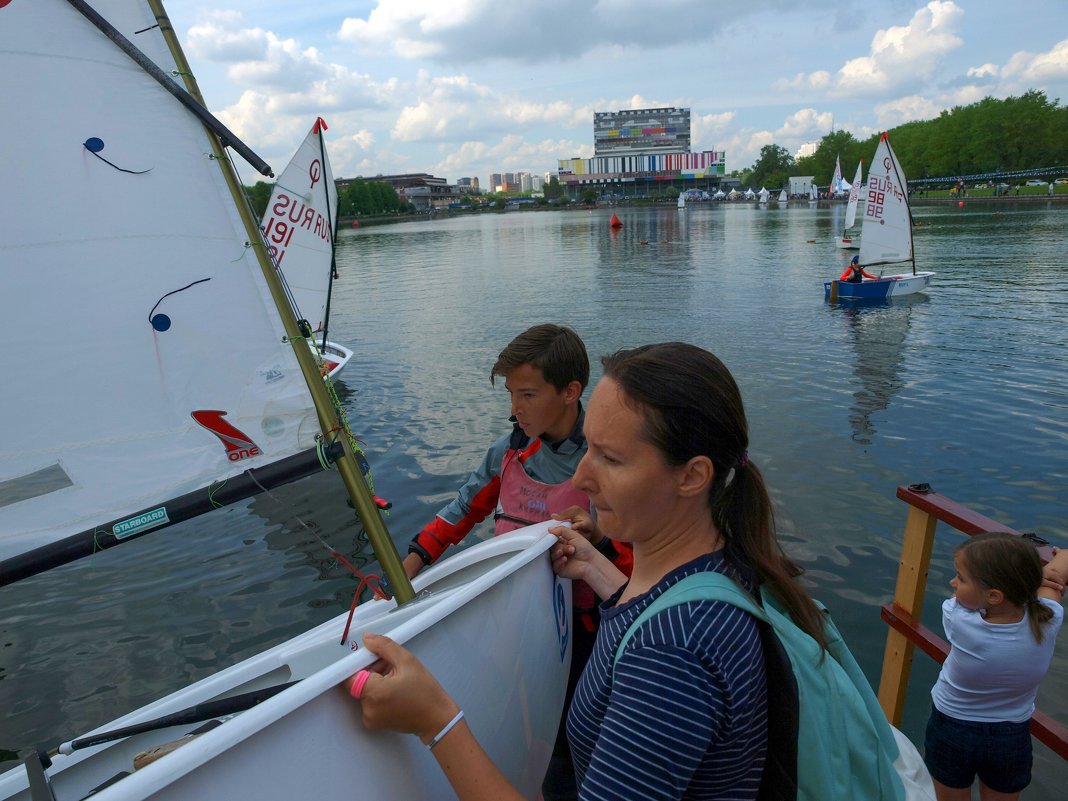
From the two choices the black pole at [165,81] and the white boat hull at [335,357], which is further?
the white boat hull at [335,357]

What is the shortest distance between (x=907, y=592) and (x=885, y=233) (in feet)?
74.6

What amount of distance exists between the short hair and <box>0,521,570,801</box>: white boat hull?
25.9 inches

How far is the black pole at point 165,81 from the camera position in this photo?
2.36 m

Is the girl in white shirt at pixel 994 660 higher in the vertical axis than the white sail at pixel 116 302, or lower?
lower

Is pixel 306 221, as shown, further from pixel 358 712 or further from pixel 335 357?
pixel 358 712

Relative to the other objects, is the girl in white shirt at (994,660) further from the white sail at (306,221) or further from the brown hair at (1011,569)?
the white sail at (306,221)

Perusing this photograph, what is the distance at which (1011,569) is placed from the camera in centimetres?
237

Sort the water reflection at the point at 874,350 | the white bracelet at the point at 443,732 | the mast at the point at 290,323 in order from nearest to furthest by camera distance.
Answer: the white bracelet at the point at 443,732
the mast at the point at 290,323
the water reflection at the point at 874,350

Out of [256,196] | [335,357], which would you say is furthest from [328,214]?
[256,196]

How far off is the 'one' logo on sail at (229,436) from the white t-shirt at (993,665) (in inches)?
112

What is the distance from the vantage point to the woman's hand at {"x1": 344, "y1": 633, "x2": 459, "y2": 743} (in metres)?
1.21

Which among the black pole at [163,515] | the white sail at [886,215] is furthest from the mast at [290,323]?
the white sail at [886,215]

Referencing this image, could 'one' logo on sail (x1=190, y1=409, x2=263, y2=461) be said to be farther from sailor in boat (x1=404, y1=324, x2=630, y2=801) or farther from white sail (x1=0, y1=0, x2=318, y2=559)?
sailor in boat (x1=404, y1=324, x2=630, y2=801)

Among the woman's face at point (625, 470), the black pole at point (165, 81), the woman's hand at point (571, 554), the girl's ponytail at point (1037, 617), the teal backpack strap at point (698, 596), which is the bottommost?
the girl's ponytail at point (1037, 617)
